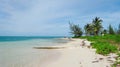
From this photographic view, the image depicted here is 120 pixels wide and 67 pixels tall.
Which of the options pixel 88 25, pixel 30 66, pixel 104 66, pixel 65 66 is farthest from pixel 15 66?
pixel 88 25

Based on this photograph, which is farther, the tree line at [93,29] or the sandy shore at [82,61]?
the tree line at [93,29]

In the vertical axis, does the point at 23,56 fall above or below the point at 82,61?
below

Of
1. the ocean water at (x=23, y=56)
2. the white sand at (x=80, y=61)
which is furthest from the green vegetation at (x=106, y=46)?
the ocean water at (x=23, y=56)

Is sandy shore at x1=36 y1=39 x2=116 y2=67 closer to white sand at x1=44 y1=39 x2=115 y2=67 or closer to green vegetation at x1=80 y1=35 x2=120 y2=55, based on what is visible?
white sand at x1=44 y1=39 x2=115 y2=67

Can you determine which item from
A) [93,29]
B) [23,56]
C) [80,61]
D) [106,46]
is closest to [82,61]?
[80,61]

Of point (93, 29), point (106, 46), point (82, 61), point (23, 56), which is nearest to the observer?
point (82, 61)

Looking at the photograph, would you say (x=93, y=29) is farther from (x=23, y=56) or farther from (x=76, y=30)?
(x=23, y=56)

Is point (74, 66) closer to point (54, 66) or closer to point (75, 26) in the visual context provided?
point (54, 66)

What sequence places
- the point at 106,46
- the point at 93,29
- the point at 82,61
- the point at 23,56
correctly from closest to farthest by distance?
the point at 82,61, the point at 23,56, the point at 106,46, the point at 93,29

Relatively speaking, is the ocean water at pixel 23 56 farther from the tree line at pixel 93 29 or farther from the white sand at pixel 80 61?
the tree line at pixel 93 29

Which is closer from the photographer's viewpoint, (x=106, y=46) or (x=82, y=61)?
(x=82, y=61)

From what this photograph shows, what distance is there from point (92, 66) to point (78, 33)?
222 ft

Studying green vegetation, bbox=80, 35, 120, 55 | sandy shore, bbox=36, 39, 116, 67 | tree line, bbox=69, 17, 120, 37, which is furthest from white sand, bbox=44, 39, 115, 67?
tree line, bbox=69, 17, 120, 37

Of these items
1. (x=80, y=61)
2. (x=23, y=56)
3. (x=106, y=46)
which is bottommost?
(x=23, y=56)
